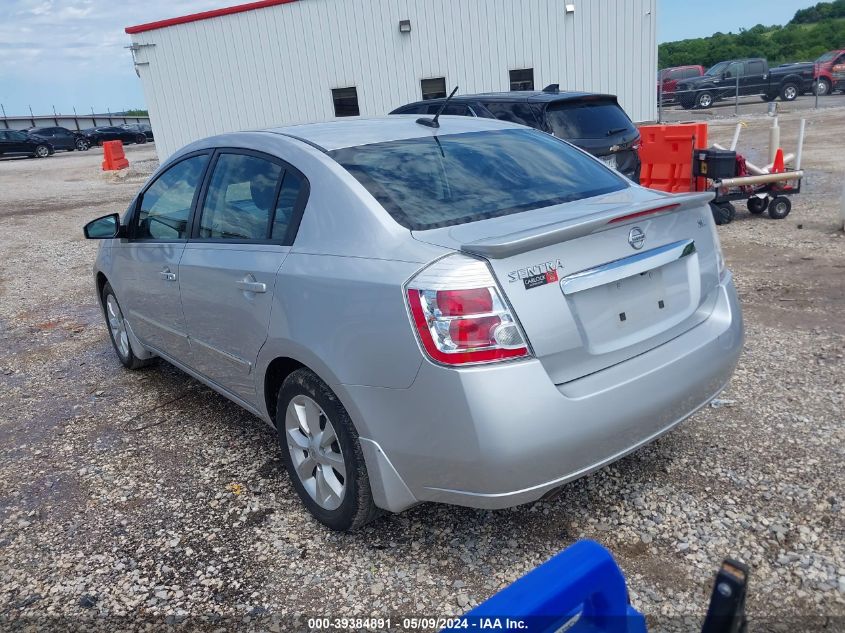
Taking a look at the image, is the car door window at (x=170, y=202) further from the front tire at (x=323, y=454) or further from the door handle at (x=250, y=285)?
the front tire at (x=323, y=454)

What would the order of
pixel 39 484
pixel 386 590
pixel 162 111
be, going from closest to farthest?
pixel 386 590
pixel 39 484
pixel 162 111

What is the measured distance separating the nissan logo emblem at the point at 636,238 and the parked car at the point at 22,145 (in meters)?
40.3

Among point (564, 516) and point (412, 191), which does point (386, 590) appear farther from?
point (412, 191)

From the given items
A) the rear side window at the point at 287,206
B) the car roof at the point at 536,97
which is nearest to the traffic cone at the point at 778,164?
the car roof at the point at 536,97

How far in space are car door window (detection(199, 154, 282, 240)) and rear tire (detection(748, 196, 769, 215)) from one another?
24.5 feet

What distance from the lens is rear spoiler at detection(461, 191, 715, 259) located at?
2.34 metres

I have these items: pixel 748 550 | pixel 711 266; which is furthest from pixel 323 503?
pixel 711 266

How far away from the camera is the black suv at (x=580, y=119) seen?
24.2 ft

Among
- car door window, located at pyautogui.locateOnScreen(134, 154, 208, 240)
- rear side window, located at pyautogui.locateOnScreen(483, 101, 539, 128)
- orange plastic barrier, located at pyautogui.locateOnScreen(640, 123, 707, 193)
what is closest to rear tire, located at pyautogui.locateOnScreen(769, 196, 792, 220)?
orange plastic barrier, located at pyautogui.locateOnScreen(640, 123, 707, 193)

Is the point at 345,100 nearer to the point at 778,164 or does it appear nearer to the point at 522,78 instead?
the point at 522,78

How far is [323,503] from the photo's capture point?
119 inches

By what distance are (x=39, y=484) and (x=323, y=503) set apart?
1790 mm

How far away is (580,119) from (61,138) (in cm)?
4085

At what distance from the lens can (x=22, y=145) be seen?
36656mm
